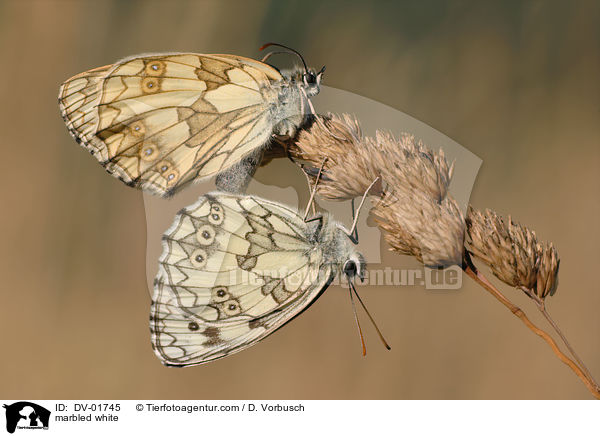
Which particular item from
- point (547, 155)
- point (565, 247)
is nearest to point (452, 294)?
point (565, 247)

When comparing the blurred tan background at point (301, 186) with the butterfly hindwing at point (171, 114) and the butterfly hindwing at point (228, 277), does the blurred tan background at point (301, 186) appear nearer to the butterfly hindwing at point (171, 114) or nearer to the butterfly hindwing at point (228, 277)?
the butterfly hindwing at point (171, 114)

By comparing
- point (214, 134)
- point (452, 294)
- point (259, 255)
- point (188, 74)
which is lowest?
point (259, 255)

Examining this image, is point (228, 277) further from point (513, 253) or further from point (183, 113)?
point (513, 253)

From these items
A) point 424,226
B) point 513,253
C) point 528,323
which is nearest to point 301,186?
point 424,226

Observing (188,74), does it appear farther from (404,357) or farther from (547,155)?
(547,155)
